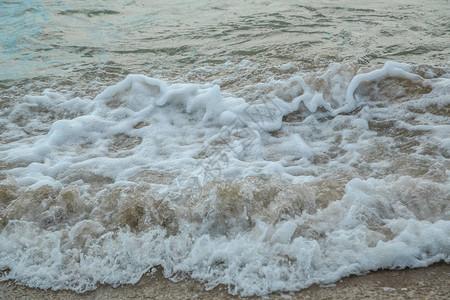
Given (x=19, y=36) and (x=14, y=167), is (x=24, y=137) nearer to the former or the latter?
(x=14, y=167)

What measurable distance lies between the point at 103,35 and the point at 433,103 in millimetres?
5249

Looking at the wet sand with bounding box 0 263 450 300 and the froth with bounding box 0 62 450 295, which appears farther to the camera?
the froth with bounding box 0 62 450 295

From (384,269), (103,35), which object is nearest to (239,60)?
(103,35)

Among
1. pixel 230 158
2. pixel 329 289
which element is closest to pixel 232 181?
pixel 230 158

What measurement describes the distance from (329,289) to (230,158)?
1.38 m

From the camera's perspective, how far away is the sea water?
1.97 metres

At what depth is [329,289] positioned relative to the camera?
5.83 feet

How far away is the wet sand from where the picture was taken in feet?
5.71

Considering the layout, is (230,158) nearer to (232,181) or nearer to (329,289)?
(232,181)

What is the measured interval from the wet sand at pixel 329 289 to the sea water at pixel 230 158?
43mm

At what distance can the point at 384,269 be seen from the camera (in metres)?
1.86

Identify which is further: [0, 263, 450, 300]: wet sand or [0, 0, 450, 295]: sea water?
[0, 0, 450, 295]: sea water

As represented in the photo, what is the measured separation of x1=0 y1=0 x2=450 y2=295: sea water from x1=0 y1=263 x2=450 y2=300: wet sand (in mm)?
43

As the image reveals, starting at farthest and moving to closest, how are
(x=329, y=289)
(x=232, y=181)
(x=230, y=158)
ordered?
(x=230, y=158)
(x=232, y=181)
(x=329, y=289)
